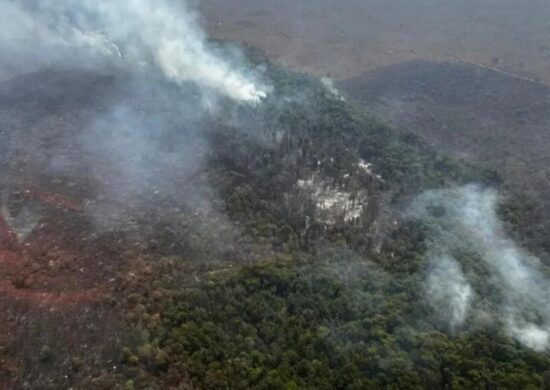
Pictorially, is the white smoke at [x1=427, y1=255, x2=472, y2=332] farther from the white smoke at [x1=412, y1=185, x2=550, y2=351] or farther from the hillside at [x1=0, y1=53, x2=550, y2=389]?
the hillside at [x1=0, y1=53, x2=550, y2=389]

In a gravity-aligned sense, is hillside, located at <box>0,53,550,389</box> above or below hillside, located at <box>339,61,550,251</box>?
below

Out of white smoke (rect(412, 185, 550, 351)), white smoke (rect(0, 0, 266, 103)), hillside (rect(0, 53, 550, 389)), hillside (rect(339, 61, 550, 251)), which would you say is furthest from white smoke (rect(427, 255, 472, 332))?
white smoke (rect(0, 0, 266, 103))

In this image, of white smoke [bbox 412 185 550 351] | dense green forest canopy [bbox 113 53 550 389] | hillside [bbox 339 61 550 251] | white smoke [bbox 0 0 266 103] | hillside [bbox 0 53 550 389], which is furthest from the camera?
white smoke [bbox 0 0 266 103]

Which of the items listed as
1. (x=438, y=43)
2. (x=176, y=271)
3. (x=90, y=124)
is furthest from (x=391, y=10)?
(x=176, y=271)

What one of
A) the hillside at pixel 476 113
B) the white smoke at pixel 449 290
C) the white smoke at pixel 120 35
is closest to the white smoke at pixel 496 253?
the white smoke at pixel 449 290

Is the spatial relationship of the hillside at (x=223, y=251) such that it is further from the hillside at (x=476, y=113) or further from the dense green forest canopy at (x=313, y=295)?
the hillside at (x=476, y=113)

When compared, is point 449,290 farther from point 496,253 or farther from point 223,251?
point 223,251
